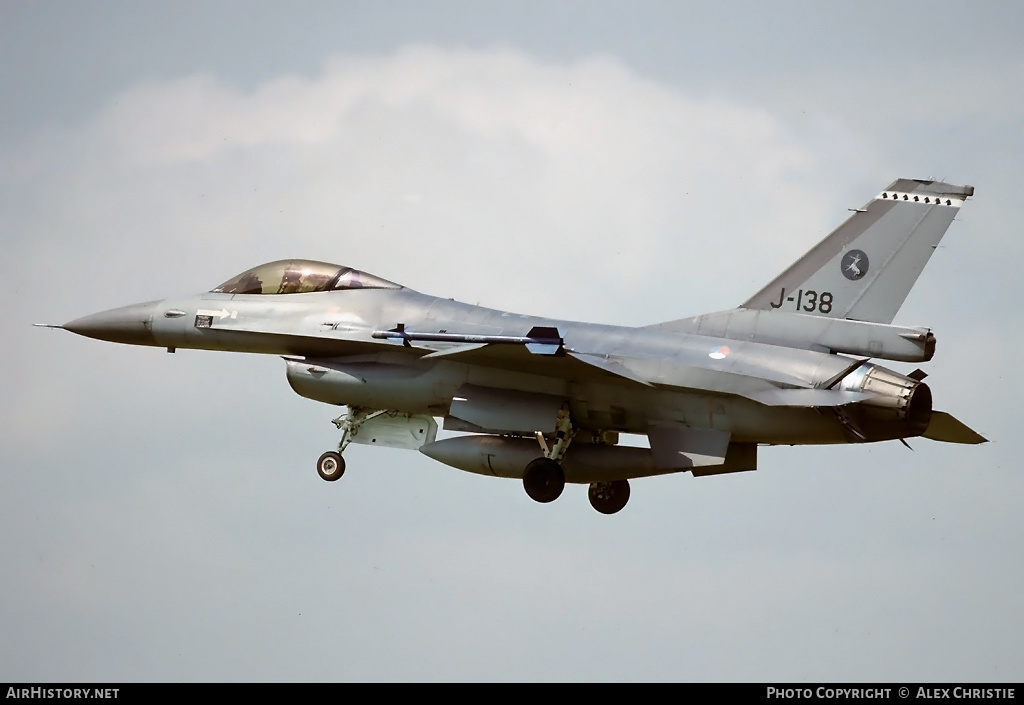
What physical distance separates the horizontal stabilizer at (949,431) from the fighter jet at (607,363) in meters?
0.03

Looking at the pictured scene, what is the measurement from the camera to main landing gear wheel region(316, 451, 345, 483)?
79.5 feet

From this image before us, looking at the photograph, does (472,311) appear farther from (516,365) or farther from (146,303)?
(146,303)

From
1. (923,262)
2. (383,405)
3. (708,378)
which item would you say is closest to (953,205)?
(923,262)

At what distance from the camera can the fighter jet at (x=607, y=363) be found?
21.0m

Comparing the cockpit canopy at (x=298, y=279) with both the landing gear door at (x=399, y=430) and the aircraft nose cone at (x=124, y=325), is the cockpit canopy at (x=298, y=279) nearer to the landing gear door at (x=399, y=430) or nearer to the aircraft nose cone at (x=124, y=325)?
the aircraft nose cone at (x=124, y=325)

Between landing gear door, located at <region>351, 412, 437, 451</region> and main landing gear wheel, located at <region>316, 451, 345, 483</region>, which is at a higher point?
landing gear door, located at <region>351, 412, 437, 451</region>

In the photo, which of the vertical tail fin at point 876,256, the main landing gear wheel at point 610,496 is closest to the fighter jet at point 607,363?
the vertical tail fin at point 876,256

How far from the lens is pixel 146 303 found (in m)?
24.8

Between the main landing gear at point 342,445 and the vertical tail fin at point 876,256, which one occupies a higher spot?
the vertical tail fin at point 876,256

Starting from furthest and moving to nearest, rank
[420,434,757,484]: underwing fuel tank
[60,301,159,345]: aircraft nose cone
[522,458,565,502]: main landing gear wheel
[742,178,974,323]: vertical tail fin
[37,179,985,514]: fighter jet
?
[60,301,159,345]: aircraft nose cone < [420,434,757,484]: underwing fuel tank < [522,458,565,502]: main landing gear wheel < [742,178,974,323]: vertical tail fin < [37,179,985,514]: fighter jet

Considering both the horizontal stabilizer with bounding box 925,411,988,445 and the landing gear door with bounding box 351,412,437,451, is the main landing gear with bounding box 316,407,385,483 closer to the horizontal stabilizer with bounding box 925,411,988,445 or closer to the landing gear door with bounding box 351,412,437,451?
the landing gear door with bounding box 351,412,437,451

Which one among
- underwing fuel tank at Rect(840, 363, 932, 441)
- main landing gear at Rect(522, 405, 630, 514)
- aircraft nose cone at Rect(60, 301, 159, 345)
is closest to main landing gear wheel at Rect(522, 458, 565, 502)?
main landing gear at Rect(522, 405, 630, 514)

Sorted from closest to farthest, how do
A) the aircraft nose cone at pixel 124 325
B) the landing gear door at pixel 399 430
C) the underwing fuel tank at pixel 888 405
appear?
the underwing fuel tank at pixel 888 405, the landing gear door at pixel 399 430, the aircraft nose cone at pixel 124 325

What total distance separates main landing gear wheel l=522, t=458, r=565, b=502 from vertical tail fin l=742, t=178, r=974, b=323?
3648mm
